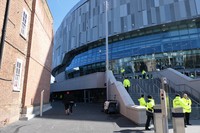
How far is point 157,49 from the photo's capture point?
35562 mm

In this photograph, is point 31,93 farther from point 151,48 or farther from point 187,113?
point 151,48

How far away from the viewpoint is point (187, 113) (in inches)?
444

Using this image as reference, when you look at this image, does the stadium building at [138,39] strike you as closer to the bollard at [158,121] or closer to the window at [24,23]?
the window at [24,23]

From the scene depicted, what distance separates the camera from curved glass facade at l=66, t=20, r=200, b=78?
111 feet

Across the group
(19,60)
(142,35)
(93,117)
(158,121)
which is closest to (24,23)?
(19,60)

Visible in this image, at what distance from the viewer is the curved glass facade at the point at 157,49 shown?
33.8 metres

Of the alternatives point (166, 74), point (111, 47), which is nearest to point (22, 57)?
point (166, 74)

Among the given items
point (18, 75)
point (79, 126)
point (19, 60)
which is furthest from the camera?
point (18, 75)

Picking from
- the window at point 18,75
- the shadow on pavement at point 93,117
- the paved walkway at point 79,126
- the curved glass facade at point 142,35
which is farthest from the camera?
the curved glass facade at point 142,35

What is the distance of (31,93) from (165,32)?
27988 mm

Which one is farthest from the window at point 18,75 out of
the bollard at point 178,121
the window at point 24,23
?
the bollard at point 178,121

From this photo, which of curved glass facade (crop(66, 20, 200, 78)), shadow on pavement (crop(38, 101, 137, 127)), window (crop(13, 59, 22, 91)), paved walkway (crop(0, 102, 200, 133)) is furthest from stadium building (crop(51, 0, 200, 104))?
paved walkway (crop(0, 102, 200, 133))

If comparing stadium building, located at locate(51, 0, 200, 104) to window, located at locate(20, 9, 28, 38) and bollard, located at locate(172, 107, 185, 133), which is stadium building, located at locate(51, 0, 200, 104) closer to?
window, located at locate(20, 9, 28, 38)

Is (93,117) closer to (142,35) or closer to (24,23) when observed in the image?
(24,23)
